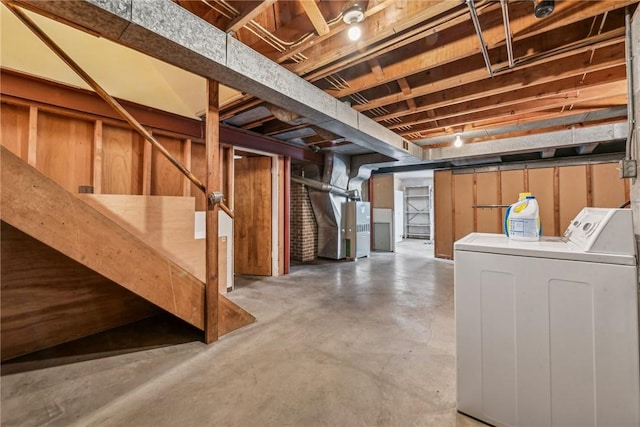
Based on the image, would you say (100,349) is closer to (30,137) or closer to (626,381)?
(30,137)

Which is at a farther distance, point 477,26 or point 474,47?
point 474,47

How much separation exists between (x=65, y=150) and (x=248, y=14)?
217 cm

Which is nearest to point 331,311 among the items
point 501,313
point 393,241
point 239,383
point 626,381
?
point 239,383

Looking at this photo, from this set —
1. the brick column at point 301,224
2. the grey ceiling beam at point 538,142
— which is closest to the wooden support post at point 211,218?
the brick column at point 301,224

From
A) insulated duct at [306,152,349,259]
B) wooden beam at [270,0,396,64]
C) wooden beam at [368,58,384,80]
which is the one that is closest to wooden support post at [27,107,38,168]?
wooden beam at [270,0,396,64]

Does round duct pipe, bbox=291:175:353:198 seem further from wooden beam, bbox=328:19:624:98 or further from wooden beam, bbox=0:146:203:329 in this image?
wooden beam, bbox=0:146:203:329

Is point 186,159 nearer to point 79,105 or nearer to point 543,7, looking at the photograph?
point 79,105

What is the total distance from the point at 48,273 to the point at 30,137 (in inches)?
44.7

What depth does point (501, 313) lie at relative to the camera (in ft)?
4.41

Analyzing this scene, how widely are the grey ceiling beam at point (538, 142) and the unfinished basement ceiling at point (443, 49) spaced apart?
0.86 feet

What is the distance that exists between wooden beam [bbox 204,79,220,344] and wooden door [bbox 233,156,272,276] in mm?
2231

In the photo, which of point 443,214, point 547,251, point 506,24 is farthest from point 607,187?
point 547,251

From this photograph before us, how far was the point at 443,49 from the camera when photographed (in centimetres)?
210

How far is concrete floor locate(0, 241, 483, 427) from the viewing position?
1.46 m
